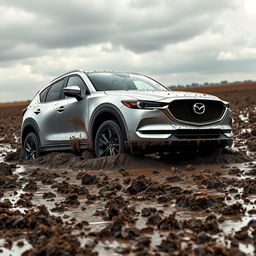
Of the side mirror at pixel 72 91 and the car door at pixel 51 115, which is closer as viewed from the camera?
the side mirror at pixel 72 91

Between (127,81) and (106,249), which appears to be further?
(127,81)

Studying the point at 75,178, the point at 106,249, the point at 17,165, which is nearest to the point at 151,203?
the point at 106,249

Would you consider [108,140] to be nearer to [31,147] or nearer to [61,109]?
[61,109]

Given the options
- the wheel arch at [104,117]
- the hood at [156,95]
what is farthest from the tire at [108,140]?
the hood at [156,95]

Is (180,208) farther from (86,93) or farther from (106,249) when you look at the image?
(86,93)

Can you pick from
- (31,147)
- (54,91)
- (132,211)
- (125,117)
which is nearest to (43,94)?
(54,91)

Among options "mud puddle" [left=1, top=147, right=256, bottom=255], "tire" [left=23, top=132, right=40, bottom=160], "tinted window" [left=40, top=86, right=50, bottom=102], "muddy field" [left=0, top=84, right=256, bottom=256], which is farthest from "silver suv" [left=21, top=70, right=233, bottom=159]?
"mud puddle" [left=1, top=147, right=256, bottom=255]

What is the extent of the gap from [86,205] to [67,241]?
199 cm

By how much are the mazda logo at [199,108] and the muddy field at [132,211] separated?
0.88 meters

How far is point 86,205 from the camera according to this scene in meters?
6.37

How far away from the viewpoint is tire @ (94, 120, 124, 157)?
9719 millimetres

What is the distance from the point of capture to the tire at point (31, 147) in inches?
470

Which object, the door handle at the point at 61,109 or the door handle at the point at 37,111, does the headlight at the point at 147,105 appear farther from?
the door handle at the point at 37,111

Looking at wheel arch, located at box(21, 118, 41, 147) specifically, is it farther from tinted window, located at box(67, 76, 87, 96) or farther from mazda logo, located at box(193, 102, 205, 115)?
mazda logo, located at box(193, 102, 205, 115)
